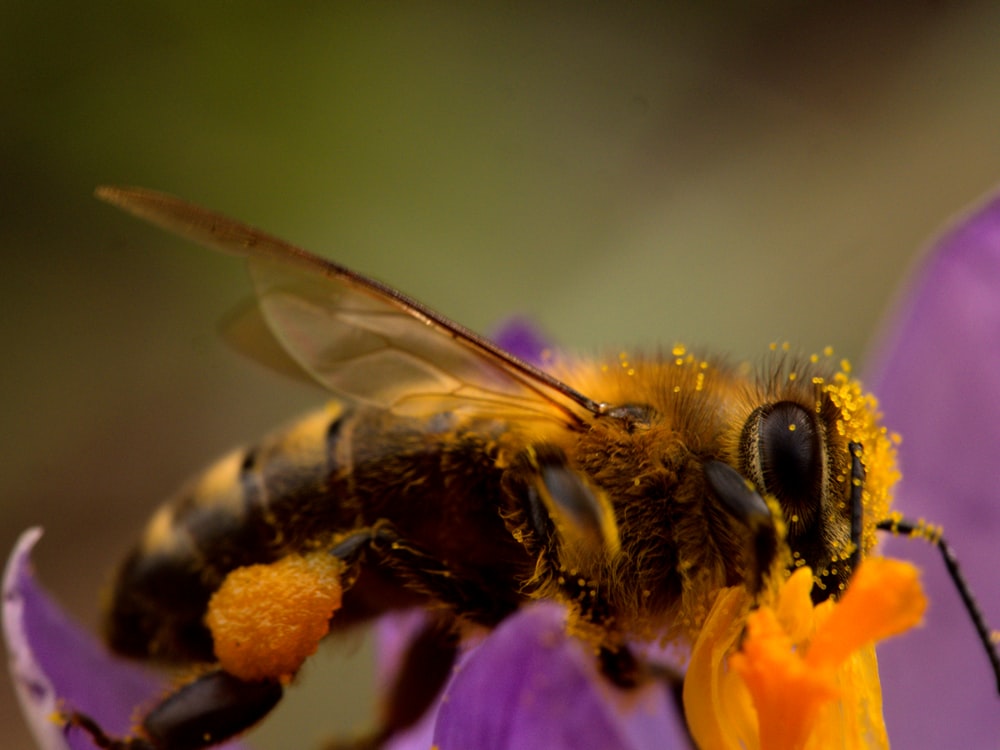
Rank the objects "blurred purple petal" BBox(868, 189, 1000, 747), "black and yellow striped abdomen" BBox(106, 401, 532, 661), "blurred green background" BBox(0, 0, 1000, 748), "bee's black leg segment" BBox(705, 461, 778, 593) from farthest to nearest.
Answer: "blurred green background" BBox(0, 0, 1000, 748), "blurred purple petal" BBox(868, 189, 1000, 747), "black and yellow striped abdomen" BBox(106, 401, 532, 661), "bee's black leg segment" BBox(705, 461, 778, 593)

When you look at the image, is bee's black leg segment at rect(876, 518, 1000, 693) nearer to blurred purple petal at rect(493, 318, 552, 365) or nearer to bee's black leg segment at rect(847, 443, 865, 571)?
bee's black leg segment at rect(847, 443, 865, 571)

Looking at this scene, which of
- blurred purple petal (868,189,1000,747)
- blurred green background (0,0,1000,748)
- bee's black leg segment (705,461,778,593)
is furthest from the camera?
blurred green background (0,0,1000,748)

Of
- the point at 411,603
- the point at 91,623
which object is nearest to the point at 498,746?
the point at 411,603

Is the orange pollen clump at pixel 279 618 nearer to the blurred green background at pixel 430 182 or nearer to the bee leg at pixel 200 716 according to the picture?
the bee leg at pixel 200 716

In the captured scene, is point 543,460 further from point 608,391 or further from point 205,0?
point 205,0

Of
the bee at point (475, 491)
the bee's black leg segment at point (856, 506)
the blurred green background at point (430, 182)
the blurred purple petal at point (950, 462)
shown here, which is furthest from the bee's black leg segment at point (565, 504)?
the blurred green background at point (430, 182)

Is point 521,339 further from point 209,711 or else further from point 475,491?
point 209,711

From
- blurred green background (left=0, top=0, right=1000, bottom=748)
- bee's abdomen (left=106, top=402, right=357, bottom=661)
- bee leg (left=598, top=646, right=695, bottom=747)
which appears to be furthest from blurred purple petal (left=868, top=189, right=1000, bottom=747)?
blurred green background (left=0, top=0, right=1000, bottom=748)
